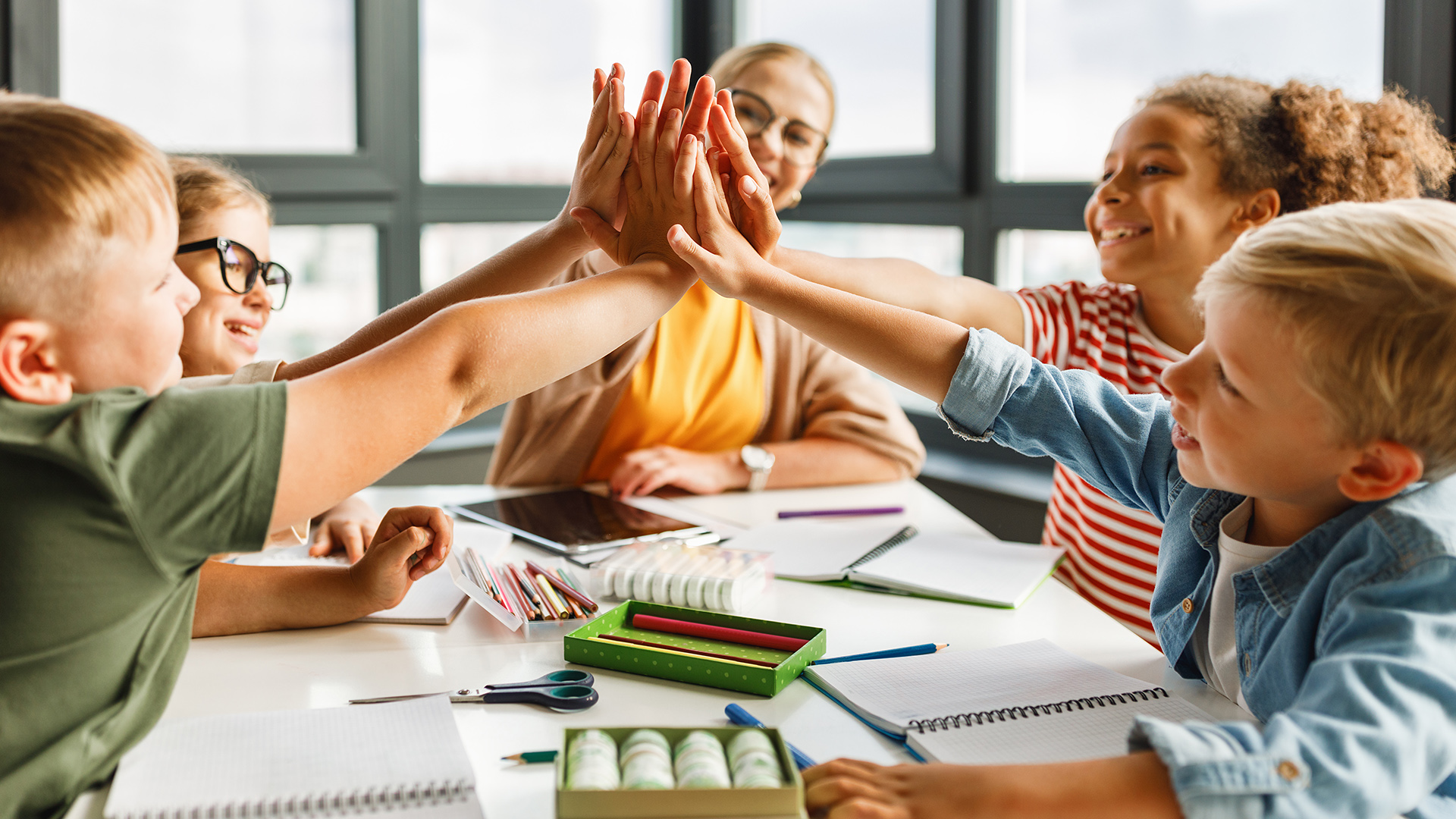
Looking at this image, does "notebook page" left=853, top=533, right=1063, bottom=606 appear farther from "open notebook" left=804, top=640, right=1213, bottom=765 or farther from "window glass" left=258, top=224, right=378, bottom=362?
"window glass" left=258, top=224, right=378, bottom=362

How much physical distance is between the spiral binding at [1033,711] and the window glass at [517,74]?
8.71 feet

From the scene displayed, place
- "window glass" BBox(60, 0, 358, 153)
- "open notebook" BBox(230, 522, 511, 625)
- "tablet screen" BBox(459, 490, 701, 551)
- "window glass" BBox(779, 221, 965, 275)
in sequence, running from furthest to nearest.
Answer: "window glass" BBox(779, 221, 965, 275)
"window glass" BBox(60, 0, 358, 153)
"tablet screen" BBox(459, 490, 701, 551)
"open notebook" BBox(230, 522, 511, 625)

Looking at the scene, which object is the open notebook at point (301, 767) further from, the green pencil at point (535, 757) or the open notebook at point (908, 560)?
the open notebook at point (908, 560)

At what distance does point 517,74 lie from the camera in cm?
327

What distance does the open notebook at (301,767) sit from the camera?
75cm

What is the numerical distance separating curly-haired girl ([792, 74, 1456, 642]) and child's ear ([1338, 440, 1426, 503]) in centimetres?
76

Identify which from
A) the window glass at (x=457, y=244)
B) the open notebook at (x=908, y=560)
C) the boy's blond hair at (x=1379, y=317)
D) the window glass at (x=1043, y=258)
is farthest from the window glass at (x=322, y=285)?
the boy's blond hair at (x=1379, y=317)

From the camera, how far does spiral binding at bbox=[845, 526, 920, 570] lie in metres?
1.36

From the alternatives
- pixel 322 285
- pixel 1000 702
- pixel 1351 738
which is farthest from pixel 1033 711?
pixel 322 285

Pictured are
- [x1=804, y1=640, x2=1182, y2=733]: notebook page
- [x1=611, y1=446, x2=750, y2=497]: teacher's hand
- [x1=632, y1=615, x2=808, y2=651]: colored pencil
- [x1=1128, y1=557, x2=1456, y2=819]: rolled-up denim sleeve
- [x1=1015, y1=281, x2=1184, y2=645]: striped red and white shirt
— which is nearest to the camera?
[x1=1128, y1=557, x2=1456, y2=819]: rolled-up denim sleeve

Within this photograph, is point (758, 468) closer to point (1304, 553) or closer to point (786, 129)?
point (786, 129)

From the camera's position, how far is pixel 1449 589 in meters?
0.76

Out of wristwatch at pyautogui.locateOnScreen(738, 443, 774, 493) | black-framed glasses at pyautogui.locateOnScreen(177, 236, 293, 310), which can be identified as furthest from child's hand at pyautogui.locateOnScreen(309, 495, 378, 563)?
wristwatch at pyautogui.locateOnScreen(738, 443, 774, 493)

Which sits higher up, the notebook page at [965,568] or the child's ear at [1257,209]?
the child's ear at [1257,209]
